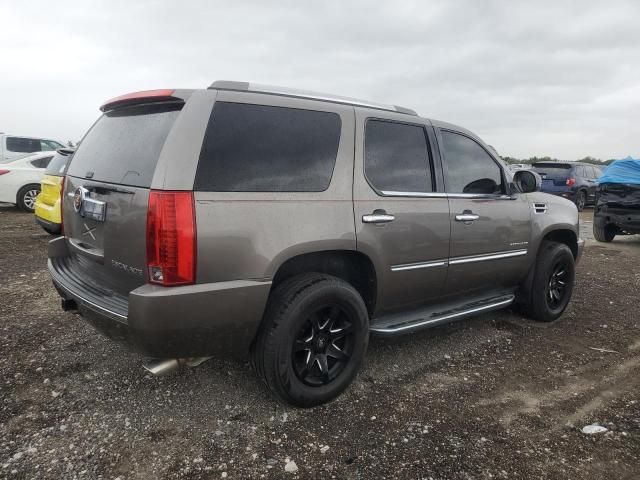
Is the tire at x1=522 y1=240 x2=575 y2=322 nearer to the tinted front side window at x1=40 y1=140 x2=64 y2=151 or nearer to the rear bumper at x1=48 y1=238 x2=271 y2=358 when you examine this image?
the rear bumper at x1=48 y1=238 x2=271 y2=358

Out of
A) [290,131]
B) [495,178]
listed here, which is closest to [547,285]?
[495,178]

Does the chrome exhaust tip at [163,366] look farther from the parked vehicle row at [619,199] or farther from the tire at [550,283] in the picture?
the parked vehicle row at [619,199]

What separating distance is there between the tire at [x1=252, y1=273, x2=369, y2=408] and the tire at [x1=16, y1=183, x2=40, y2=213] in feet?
33.4

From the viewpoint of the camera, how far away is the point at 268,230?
247cm

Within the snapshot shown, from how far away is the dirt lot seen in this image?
91.1 inches

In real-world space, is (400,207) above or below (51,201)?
above

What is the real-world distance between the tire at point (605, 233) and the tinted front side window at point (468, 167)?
22.6 feet

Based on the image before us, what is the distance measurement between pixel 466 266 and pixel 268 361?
1.82m

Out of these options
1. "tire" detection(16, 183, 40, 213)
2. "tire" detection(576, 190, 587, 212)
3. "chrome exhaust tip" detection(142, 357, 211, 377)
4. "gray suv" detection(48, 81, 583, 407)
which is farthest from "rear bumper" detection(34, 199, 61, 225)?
"tire" detection(576, 190, 587, 212)

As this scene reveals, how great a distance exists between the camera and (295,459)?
2355 mm

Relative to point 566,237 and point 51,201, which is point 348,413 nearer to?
point 566,237

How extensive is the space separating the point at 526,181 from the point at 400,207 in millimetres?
1691

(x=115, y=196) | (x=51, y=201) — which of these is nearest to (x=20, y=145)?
(x=51, y=201)

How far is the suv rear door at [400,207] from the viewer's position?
2.96m
